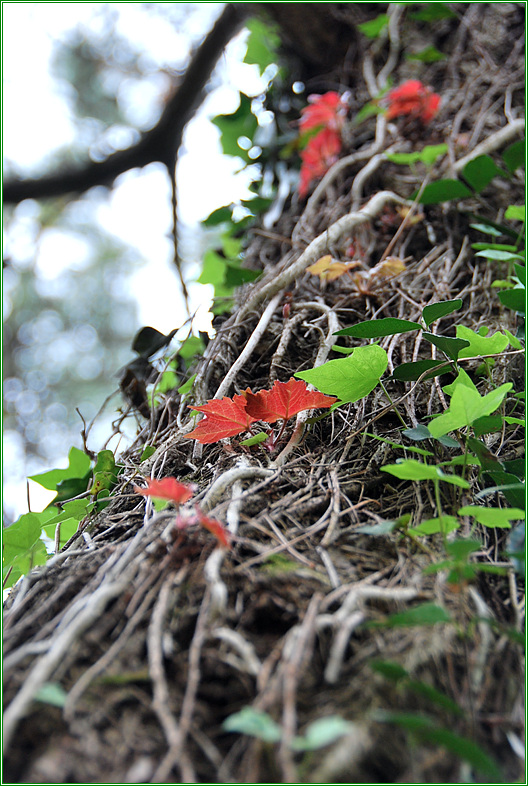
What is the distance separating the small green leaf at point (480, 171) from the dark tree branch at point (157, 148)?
4.71 ft

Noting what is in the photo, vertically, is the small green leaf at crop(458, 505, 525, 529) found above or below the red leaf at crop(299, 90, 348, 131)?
below

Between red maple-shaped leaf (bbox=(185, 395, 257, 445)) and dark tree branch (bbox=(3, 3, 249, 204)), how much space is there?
69.7 inches

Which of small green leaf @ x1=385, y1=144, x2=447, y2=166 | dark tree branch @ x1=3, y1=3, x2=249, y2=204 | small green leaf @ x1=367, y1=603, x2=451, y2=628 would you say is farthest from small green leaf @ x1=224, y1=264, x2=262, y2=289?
dark tree branch @ x1=3, y1=3, x2=249, y2=204

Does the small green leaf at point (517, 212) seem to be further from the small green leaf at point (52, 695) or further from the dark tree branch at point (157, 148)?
the dark tree branch at point (157, 148)

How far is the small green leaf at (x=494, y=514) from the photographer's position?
0.52 metres

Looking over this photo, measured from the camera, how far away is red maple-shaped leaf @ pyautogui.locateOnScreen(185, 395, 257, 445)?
27.4 inches

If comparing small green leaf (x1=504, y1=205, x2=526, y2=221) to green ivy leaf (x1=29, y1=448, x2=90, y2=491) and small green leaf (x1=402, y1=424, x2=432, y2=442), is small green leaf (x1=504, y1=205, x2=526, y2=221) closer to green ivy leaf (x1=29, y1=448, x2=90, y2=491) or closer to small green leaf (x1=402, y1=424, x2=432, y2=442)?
small green leaf (x1=402, y1=424, x2=432, y2=442)

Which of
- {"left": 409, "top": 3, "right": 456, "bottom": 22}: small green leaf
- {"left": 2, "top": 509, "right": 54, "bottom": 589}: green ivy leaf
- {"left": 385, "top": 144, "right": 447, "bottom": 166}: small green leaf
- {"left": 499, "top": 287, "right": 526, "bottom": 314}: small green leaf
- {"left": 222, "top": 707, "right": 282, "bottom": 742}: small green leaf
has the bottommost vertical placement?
{"left": 222, "top": 707, "right": 282, "bottom": 742}: small green leaf

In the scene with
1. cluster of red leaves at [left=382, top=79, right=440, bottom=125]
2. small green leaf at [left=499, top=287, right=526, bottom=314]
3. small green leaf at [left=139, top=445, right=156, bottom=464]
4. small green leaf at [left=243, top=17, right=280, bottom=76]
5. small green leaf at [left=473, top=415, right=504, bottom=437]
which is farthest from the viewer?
small green leaf at [left=243, top=17, right=280, bottom=76]

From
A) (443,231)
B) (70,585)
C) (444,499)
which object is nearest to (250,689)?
(70,585)

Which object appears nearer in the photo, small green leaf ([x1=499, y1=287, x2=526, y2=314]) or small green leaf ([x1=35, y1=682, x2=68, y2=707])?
small green leaf ([x1=35, y1=682, x2=68, y2=707])

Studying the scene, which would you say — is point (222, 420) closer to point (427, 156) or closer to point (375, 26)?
point (427, 156)

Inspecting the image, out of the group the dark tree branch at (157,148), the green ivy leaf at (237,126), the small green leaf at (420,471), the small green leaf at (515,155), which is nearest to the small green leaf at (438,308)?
the small green leaf at (420,471)

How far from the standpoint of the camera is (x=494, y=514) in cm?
53
